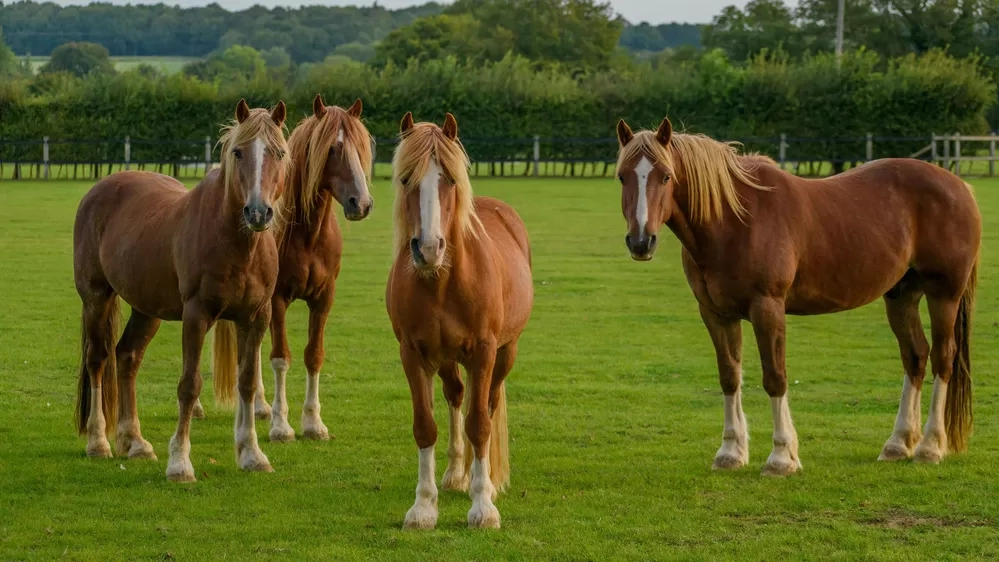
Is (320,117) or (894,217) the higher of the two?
(320,117)

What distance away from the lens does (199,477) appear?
7.15m

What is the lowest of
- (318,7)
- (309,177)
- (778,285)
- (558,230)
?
(558,230)

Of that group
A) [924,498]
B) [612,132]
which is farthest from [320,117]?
[612,132]

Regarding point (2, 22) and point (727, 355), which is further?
point (2, 22)

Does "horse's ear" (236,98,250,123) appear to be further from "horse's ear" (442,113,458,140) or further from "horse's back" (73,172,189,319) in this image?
"horse's ear" (442,113,458,140)

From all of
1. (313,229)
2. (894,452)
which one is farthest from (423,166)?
(894,452)

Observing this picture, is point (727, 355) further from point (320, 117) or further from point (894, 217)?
point (320, 117)

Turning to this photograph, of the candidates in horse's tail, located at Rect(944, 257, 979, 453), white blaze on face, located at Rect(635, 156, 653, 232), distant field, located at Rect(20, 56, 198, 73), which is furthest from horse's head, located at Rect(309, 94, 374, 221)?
distant field, located at Rect(20, 56, 198, 73)

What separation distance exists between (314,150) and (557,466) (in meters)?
2.52

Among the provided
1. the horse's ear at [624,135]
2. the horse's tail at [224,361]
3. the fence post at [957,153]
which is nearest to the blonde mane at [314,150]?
the horse's tail at [224,361]

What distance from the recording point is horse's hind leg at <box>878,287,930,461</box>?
7525 mm

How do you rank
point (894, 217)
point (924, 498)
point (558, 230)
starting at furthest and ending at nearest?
point (558, 230) → point (894, 217) → point (924, 498)

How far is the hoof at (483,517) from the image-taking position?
6.05 meters

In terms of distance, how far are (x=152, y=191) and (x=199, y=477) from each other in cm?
197
